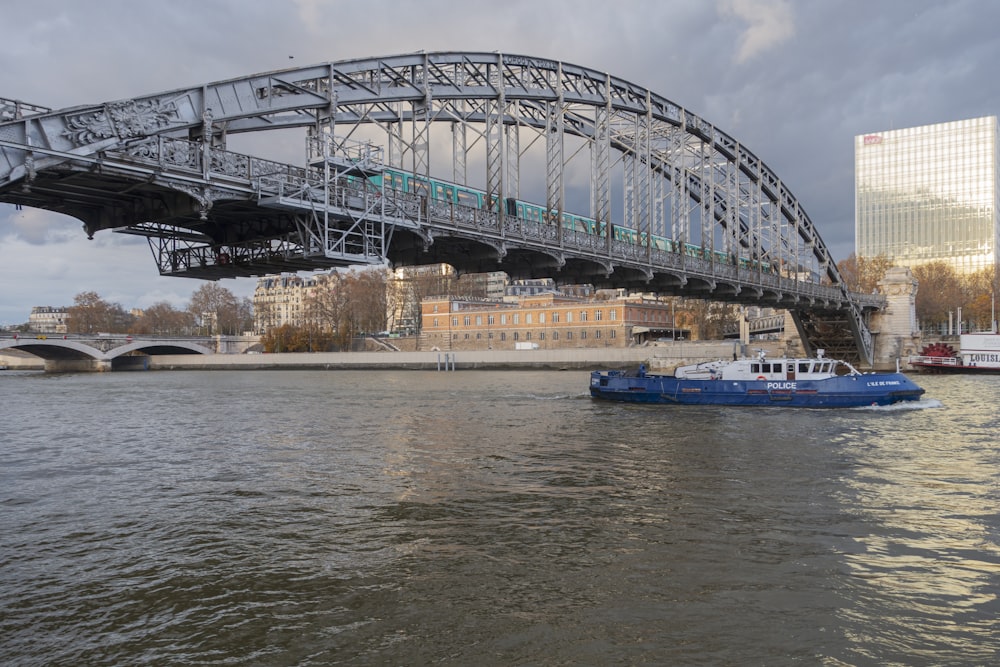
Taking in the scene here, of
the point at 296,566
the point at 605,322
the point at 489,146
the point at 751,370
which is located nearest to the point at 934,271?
the point at 605,322

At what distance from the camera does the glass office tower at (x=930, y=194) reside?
440ft

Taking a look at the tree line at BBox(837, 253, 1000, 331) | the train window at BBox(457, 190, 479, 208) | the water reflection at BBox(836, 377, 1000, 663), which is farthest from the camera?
the tree line at BBox(837, 253, 1000, 331)

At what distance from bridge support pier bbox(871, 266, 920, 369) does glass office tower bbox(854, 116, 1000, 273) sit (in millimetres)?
71400

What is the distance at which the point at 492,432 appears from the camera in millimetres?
24672

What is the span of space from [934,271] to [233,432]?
102495 mm

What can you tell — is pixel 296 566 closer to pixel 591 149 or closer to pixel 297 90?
pixel 297 90

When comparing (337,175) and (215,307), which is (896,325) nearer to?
(337,175)

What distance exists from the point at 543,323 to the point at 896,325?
136 ft

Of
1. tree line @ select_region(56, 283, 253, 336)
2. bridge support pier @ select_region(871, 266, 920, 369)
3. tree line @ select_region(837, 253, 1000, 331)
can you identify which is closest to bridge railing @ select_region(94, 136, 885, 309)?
bridge support pier @ select_region(871, 266, 920, 369)

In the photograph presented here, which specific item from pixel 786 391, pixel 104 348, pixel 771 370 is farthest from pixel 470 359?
pixel 786 391

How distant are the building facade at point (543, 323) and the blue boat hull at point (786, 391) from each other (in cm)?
5444

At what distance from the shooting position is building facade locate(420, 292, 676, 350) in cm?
9106

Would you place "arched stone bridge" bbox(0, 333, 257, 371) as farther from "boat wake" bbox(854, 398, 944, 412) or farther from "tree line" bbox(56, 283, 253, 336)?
"boat wake" bbox(854, 398, 944, 412)

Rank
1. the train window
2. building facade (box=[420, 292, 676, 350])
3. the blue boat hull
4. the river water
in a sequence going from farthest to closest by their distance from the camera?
building facade (box=[420, 292, 676, 350])
the blue boat hull
the train window
the river water
